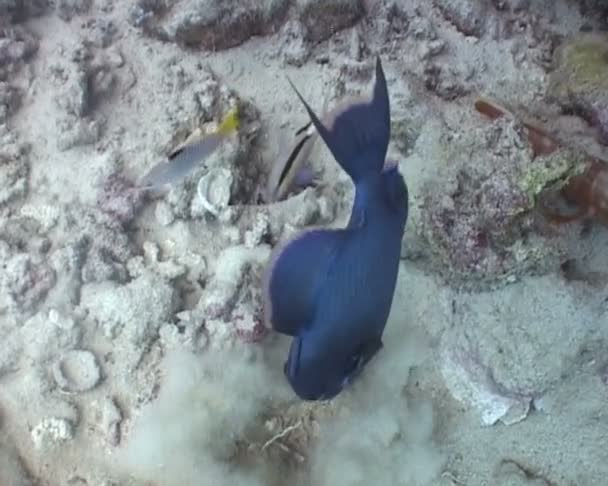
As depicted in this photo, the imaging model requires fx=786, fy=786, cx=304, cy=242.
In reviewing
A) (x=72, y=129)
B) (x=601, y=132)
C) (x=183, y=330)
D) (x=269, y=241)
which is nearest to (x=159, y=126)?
(x=72, y=129)

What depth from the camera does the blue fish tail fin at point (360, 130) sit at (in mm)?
2023

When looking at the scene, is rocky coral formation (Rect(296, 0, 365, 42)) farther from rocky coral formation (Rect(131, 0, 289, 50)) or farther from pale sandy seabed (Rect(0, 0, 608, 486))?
pale sandy seabed (Rect(0, 0, 608, 486))

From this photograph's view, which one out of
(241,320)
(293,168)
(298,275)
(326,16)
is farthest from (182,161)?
(326,16)

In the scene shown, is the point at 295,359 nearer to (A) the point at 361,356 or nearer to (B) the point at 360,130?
(A) the point at 361,356

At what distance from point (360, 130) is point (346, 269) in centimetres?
38

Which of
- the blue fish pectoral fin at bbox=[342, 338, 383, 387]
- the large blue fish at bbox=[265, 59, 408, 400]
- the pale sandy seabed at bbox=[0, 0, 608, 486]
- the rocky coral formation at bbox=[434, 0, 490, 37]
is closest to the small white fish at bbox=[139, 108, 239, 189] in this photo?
the pale sandy seabed at bbox=[0, 0, 608, 486]

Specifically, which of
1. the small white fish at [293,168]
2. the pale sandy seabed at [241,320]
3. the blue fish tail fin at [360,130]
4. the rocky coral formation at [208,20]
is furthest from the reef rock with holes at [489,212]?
Result: the rocky coral formation at [208,20]

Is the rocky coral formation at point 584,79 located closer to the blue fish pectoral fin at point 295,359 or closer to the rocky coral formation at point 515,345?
the rocky coral formation at point 515,345

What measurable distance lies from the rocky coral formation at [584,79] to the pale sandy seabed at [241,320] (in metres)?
0.12

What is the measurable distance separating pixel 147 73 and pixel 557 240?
2.02 metres

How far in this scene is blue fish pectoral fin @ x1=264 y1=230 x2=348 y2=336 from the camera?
204cm

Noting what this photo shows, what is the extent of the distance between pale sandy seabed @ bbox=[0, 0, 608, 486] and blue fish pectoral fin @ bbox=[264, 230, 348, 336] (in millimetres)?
812

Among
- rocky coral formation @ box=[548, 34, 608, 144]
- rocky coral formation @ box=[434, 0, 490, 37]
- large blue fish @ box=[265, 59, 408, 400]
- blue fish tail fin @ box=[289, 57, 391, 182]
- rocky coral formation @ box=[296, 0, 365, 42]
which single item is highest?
blue fish tail fin @ box=[289, 57, 391, 182]

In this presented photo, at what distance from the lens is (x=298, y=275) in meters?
2.07
